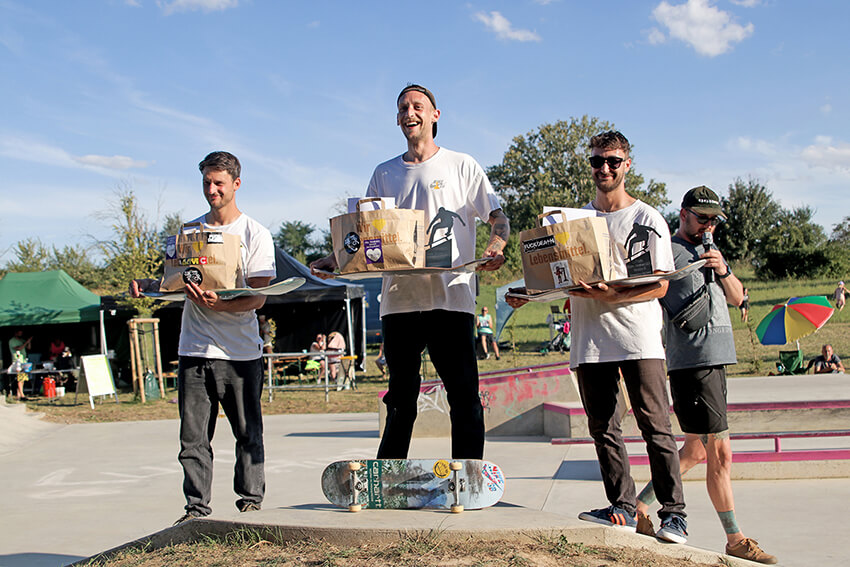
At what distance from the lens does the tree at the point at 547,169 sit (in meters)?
67.9

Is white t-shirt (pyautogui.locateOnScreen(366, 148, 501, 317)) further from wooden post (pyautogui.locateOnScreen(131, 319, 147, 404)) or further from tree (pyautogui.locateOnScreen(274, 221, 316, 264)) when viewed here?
tree (pyautogui.locateOnScreen(274, 221, 316, 264))

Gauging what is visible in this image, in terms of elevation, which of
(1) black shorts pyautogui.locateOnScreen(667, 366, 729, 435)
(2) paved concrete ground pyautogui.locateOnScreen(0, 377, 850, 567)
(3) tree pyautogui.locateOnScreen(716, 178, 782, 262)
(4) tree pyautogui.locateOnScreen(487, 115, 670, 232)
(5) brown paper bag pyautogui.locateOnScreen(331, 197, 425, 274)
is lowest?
(2) paved concrete ground pyautogui.locateOnScreen(0, 377, 850, 567)

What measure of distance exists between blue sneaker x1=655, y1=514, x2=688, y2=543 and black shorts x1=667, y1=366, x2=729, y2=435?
1.63ft

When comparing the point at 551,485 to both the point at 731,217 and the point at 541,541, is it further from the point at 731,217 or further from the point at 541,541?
the point at 731,217

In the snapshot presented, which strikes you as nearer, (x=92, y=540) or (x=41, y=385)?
(x=92, y=540)

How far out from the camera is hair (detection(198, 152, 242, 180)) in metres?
4.04

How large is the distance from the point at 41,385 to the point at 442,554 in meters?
20.7

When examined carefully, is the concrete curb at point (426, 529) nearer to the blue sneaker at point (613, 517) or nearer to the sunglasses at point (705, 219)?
the blue sneaker at point (613, 517)

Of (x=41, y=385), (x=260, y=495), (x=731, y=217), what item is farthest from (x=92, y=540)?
(x=731, y=217)

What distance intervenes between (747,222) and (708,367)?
5048 centimetres

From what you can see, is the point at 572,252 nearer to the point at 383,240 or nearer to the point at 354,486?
the point at 383,240

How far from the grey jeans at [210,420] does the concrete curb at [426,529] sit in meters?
0.51

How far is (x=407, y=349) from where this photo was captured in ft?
11.7

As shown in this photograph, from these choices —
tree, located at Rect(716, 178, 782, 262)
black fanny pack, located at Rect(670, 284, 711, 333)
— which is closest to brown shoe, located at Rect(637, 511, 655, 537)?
black fanny pack, located at Rect(670, 284, 711, 333)
